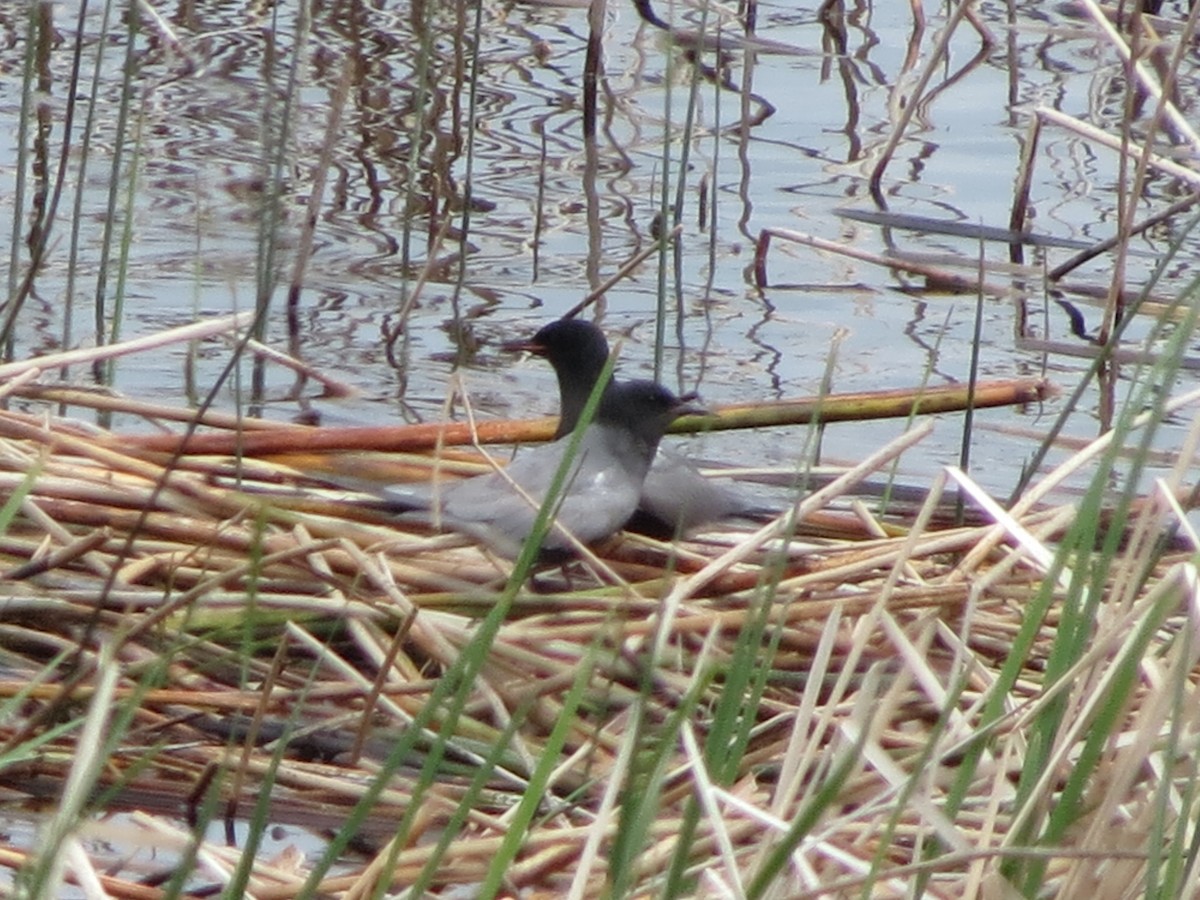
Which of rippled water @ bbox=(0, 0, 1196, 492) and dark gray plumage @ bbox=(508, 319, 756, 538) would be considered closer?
dark gray plumage @ bbox=(508, 319, 756, 538)

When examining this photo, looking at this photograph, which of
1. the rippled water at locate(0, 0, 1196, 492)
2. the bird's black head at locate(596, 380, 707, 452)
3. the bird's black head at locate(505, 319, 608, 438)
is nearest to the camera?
the bird's black head at locate(596, 380, 707, 452)

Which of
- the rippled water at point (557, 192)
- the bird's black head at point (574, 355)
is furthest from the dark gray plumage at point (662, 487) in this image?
the rippled water at point (557, 192)

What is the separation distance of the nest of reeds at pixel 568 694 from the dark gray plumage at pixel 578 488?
0.19 feet

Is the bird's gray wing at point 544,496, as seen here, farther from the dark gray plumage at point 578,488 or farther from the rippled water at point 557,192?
the rippled water at point 557,192

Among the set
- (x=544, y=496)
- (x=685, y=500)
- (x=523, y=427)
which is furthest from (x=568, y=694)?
(x=523, y=427)

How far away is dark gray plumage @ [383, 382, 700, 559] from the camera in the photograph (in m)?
2.85

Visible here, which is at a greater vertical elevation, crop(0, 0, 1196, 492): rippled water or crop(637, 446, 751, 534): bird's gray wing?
crop(637, 446, 751, 534): bird's gray wing

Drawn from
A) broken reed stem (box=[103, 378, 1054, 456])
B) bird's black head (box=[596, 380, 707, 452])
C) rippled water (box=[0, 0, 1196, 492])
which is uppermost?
bird's black head (box=[596, 380, 707, 452])

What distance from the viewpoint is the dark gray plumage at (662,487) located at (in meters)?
3.15

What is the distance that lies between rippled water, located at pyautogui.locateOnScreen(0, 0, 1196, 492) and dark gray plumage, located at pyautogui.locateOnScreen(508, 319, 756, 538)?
0.51 meters

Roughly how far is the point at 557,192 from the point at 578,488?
2.90 metres

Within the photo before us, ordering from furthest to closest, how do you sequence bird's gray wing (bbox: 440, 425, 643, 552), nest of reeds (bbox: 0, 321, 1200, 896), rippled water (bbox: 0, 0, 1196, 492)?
rippled water (bbox: 0, 0, 1196, 492), bird's gray wing (bbox: 440, 425, 643, 552), nest of reeds (bbox: 0, 321, 1200, 896)

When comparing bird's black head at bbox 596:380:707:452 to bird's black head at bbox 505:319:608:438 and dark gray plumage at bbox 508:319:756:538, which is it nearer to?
dark gray plumage at bbox 508:319:756:538

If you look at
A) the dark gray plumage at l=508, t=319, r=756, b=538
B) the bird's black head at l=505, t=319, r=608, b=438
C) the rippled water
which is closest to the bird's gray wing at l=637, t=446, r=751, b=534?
the dark gray plumage at l=508, t=319, r=756, b=538
